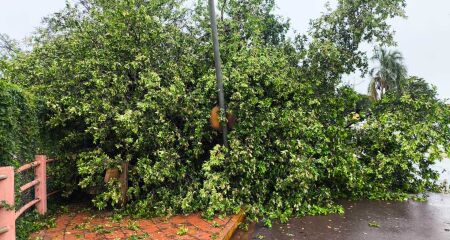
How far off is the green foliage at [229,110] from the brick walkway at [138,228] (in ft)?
0.97

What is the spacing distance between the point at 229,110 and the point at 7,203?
3981mm

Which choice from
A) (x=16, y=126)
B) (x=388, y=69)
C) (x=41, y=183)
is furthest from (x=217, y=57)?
(x=388, y=69)

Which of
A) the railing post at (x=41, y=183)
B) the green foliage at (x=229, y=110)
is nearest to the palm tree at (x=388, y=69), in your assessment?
the green foliage at (x=229, y=110)

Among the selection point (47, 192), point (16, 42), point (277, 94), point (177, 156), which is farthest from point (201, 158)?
point (16, 42)

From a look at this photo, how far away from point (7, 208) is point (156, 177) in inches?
99.7

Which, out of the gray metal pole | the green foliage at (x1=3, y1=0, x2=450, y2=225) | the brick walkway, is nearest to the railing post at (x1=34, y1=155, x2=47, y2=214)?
the brick walkway

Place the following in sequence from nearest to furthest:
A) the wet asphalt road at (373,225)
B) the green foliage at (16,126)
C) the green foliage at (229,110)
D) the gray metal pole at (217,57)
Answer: the green foliage at (16,126), the wet asphalt road at (373,225), the green foliage at (229,110), the gray metal pole at (217,57)

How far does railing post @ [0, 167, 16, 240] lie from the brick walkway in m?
0.89

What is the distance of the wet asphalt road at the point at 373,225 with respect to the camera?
5.68 metres

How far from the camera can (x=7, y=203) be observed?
424 cm

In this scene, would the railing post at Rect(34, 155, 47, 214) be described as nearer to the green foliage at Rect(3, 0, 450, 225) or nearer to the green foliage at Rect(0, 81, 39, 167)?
the green foliage at Rect(0, 81, 39, 167)

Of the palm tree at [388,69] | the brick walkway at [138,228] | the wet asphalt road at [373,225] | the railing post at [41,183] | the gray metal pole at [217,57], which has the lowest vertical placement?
the wet asphalt road at [373,225]

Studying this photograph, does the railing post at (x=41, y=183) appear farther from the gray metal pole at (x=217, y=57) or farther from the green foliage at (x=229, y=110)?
the gray metal pole at (x=217, y=57)

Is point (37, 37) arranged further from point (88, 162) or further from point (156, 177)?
point (156, 177)
